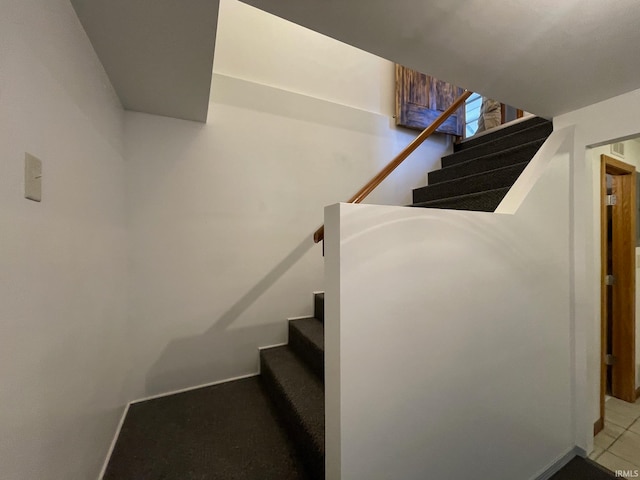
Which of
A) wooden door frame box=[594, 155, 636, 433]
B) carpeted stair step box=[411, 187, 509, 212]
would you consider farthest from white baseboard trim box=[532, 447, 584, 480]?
carpeted stair step box=[411, 187, 509, 212]

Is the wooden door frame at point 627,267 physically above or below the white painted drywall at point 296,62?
below

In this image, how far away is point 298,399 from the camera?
1446mm

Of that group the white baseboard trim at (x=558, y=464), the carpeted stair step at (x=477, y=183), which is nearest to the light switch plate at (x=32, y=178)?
the carpeted stair step at (x=477, y=183)

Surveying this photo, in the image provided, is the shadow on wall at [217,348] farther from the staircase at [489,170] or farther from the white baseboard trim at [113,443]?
the staircase at [489,170]

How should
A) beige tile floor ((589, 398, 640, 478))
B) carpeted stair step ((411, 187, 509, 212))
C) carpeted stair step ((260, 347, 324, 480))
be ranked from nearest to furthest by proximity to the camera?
carpeted stair step ((260, 347, 324, 480)), beige tile floor ((589, 398, 640, 478)), carpeted stair step ((411, 187, 509, 212))

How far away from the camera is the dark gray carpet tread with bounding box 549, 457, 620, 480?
1446 millimetres

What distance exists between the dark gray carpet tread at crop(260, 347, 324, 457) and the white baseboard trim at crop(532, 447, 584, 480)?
1350mm

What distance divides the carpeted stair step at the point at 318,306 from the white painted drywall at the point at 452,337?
122cm

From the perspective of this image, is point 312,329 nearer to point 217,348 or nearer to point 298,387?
point 298,387

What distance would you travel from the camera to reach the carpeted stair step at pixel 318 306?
2.17 metres

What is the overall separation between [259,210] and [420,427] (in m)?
1.82

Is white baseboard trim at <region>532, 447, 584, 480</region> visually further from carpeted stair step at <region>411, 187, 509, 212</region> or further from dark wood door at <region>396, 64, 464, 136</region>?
dark wood door at <region>396, 64, 464, 136</region>

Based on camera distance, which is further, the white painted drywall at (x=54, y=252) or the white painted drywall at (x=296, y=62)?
the white painted drywall at (x=296, y=62)

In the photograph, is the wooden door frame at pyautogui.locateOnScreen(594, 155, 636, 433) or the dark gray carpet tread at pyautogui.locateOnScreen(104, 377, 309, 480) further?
the wooden door frame at pyautogui.locateOnScreen(594, 155, 636, 433)
